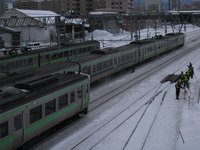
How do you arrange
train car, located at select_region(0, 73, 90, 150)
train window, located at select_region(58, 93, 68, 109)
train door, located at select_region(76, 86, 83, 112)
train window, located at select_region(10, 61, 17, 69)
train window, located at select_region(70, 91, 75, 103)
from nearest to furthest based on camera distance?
1. train car, located at select_region(0, 73, 90, 150)
2. train window, located at select_region(58, 93, 68, 109)
3. train window, located at select_region(70, 91, 75, 103)
4. train door, located at select_region(76, 86, 83, 112)
5. train window, located at select_region(10, 61, 17, 69)

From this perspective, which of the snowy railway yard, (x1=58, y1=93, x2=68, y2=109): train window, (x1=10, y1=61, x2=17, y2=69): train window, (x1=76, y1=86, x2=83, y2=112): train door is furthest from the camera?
(x1=10, y1=61, x2=17, y2=69): train window

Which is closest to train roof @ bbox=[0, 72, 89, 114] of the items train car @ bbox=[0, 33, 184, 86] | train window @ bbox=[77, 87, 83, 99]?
train window @ bbox=[77, 87, 83, 99]

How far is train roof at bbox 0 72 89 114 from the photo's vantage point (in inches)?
387

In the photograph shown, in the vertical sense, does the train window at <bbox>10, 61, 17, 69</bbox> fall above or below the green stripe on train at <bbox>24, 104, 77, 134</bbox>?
above

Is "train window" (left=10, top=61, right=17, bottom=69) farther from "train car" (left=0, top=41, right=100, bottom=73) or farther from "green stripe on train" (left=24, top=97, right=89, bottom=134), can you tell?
"green stripe on train" (left=24, top=97, right=89, bottom=134)

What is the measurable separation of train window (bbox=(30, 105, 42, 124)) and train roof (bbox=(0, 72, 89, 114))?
1.39 ft

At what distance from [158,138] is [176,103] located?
17.7ft

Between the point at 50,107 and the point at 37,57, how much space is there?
46.2 feet

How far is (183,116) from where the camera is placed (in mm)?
14508

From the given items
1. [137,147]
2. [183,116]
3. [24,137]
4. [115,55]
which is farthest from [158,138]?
[115,55]

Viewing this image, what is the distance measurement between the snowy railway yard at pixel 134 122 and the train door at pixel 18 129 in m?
1.58

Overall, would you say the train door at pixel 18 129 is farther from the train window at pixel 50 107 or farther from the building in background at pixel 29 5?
the building in background at pixel 29 5

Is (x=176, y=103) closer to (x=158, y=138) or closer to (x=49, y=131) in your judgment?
(x=158, y=138)

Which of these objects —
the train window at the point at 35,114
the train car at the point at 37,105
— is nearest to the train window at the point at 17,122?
the train car at the point at 37,105
